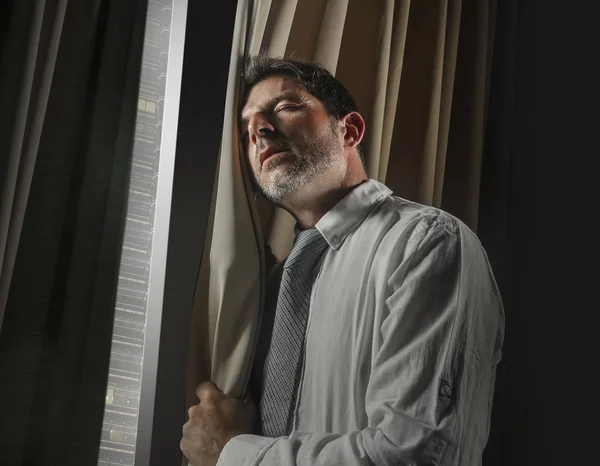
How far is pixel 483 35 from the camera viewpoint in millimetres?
2119

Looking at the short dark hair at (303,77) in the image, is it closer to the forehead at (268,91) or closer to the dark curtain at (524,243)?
the forehead at (268,91)

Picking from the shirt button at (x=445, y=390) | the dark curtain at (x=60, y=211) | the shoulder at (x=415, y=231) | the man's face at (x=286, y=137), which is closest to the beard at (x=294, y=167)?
→ the man's face at (x=286, y=137)

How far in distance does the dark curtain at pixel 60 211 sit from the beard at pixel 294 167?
1.14 feet

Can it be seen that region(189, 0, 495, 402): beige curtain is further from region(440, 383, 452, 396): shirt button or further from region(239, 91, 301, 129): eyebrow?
region(440, 383, 452, 396): shirt button

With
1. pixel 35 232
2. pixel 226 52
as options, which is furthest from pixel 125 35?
pixel 35 232

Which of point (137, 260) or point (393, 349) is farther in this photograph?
point (137, 260)

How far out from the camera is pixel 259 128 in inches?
71.8

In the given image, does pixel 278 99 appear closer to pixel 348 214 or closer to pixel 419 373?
pixel 348 214

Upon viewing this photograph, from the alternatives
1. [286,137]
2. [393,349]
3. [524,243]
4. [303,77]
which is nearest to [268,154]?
[286,137]

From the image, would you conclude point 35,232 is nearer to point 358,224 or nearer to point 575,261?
point 358,224

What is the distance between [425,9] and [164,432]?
3.40ft

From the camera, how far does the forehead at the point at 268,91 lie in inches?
72.6

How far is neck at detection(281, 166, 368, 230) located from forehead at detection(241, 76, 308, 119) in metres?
0.18

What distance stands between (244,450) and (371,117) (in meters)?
0.70
